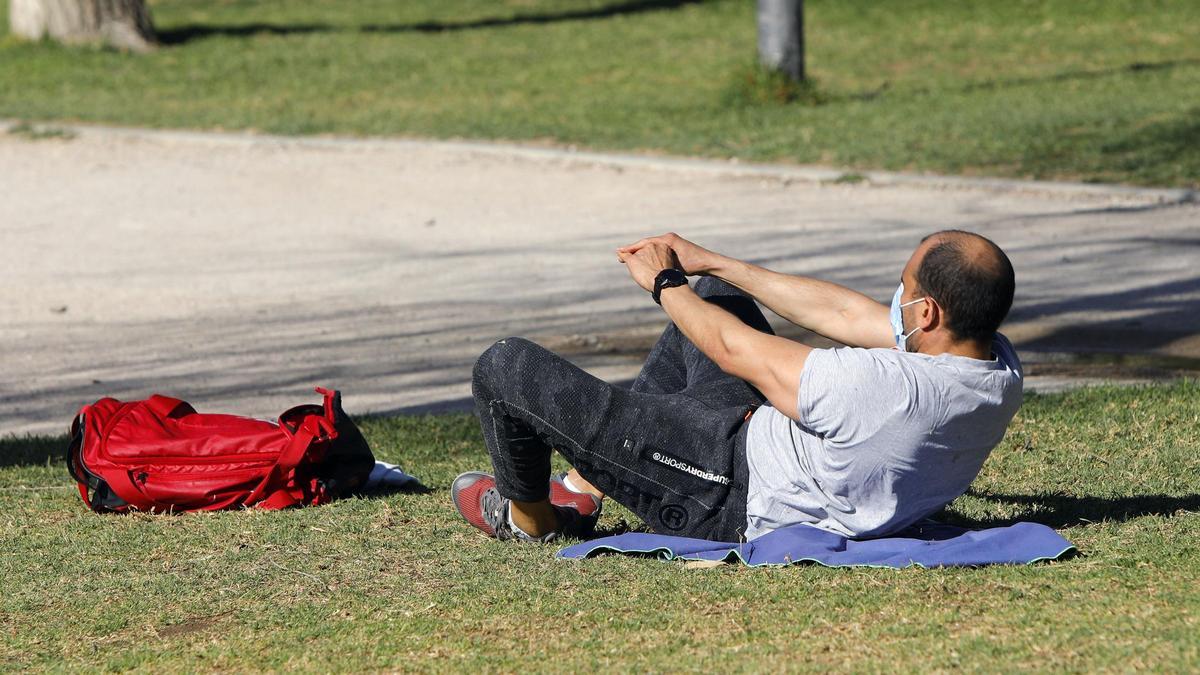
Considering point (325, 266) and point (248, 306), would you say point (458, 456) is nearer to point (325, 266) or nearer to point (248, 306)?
point (248, 306)

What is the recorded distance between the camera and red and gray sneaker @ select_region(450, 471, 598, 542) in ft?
14.5

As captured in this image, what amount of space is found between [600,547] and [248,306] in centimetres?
539

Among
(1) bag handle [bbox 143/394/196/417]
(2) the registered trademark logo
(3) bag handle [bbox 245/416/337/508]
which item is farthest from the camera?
(1) bag handle [bbox 143/394/196/417]

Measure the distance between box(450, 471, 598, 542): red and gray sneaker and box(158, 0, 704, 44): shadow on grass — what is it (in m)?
17.5

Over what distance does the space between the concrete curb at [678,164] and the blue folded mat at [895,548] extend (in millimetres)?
7767

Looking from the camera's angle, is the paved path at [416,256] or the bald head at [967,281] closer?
the bald head at [967,281]

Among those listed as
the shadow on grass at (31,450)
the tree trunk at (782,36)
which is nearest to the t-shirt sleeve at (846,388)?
the shadow on grass at (31,450)

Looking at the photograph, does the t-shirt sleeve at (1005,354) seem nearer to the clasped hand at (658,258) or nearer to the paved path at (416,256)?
the clasped hand at (658,258)

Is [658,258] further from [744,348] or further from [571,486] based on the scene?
[571,486]

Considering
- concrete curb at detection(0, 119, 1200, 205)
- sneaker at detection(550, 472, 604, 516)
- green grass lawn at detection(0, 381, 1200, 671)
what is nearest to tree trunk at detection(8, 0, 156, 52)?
concrete curb at detection(0, 119, 1200, 205)

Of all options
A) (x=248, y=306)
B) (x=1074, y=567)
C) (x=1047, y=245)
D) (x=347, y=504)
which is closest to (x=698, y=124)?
(x=1047, y=245)

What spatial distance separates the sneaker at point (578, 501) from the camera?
448 centimetres

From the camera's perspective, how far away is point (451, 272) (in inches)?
390

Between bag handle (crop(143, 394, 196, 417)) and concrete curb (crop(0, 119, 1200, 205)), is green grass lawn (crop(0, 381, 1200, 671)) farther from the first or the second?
concrete curb (crop(0, 119, 1200, 205))
